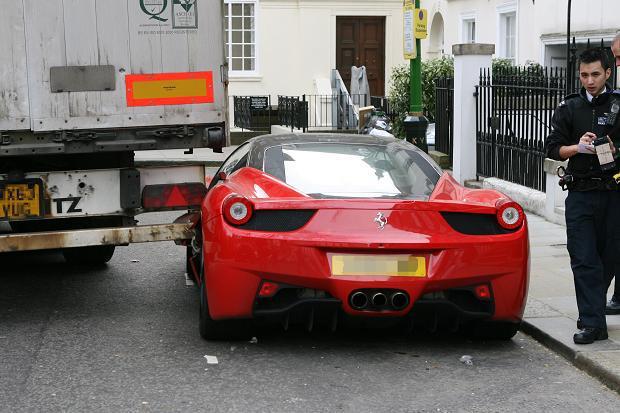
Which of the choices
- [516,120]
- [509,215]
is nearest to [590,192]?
[509,215]

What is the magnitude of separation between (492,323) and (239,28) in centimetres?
2479

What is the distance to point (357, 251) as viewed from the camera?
20.5ft

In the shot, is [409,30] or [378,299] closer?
[378,299]

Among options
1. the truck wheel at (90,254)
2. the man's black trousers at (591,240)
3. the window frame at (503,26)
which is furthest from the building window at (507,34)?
the man's black trousers at (591,240)

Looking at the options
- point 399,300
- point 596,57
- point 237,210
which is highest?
point 596,57

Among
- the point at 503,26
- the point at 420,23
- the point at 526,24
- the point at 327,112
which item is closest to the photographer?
the point at 420,23

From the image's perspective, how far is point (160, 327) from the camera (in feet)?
24.2

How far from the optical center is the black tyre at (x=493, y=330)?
680 cm

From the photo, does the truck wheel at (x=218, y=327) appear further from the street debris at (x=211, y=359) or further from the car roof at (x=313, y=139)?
the car roof at (x=313, y=139)

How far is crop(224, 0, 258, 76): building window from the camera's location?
30625 millimetres

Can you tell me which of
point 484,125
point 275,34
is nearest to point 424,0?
point 275,34

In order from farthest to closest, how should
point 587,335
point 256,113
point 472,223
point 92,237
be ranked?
1. point 256,113
2. point 92,237
3. point 587,335
4. point 472,223

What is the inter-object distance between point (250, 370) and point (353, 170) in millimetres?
1589

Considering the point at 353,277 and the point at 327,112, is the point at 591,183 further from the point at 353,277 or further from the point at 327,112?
the point at 327,112
